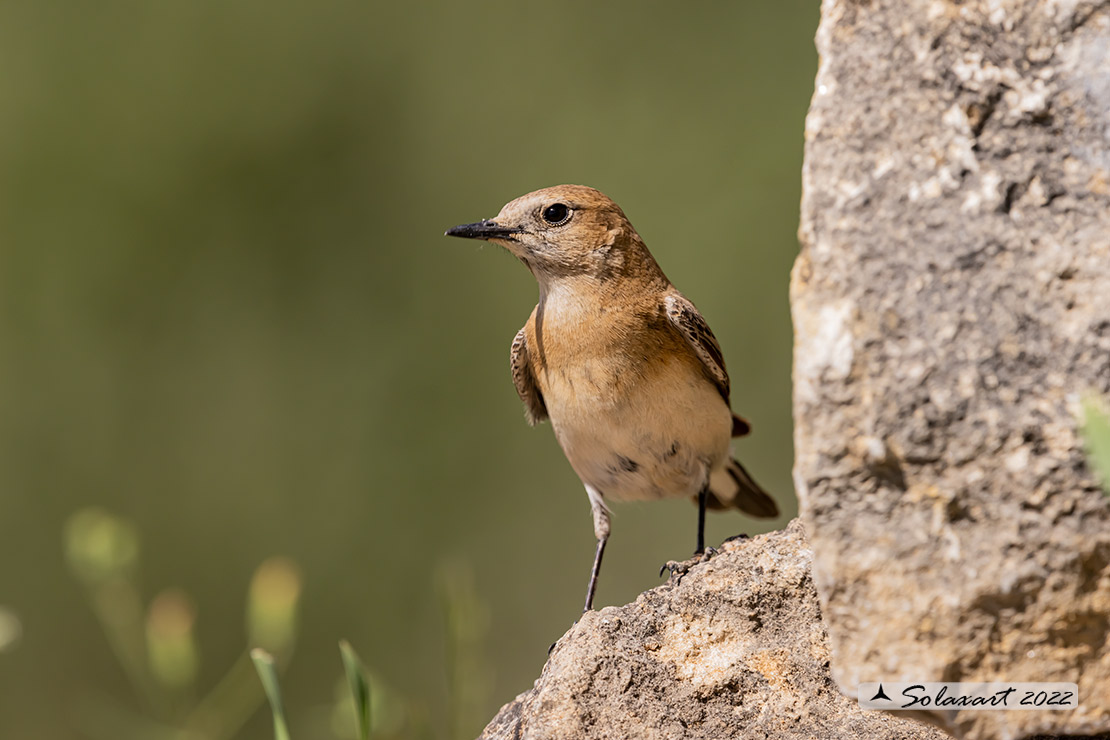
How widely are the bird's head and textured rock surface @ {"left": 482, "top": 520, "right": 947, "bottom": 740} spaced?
1495 millimetres

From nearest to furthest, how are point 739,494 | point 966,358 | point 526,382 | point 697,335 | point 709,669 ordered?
point 966,358
point 709,669
point 697,335
point 526,382
point 739,494

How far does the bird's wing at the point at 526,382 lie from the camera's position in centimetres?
478

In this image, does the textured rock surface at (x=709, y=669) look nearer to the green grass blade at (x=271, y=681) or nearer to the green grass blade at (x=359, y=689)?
the green grass blade at (x=359, y=689)

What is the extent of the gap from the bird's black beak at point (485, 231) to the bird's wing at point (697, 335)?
25.6 inches

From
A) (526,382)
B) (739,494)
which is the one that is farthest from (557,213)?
(739,494)

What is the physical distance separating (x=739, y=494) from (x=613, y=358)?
4.14ft

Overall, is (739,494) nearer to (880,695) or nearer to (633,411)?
(633,411)

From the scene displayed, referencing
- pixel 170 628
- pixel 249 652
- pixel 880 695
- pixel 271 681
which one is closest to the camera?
pixel 880 695

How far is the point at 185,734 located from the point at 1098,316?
2.91 metres

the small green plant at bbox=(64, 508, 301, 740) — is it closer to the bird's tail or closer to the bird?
the bird

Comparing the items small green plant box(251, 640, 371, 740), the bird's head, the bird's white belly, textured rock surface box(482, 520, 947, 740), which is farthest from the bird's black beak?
small green plant box(251, 640, 371, 740)

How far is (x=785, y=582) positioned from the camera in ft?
10.3

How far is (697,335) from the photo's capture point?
439 centimetres

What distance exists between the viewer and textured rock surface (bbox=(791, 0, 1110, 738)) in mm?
2051
